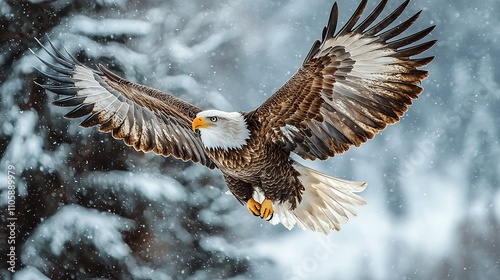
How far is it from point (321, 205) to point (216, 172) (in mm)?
1168

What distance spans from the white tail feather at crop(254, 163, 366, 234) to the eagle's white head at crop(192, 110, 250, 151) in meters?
0.40

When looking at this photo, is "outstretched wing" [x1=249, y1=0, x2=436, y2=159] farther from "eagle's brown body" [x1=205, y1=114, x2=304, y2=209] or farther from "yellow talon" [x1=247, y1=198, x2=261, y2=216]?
"yellow talon" [x1=247, y1=198, x2=261, y2=216]

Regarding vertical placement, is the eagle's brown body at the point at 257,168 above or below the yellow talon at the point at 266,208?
above

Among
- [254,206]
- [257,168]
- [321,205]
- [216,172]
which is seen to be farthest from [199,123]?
[216,172]

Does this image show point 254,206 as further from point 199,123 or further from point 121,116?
point 121,116

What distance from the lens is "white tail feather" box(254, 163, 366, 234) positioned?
3.17 m

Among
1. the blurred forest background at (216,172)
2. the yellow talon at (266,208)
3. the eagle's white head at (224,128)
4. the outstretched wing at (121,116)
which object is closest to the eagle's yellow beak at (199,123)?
the eagle's white head at (224,128)

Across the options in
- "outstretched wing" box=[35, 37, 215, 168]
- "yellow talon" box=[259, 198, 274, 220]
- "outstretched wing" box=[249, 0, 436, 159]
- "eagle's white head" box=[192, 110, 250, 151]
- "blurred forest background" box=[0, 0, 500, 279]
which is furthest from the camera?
"blurred forest background" box=[0, 0, 500, 279]

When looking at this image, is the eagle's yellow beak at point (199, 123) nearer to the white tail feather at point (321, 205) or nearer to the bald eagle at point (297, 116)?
the bald eagle at point (297, 116)

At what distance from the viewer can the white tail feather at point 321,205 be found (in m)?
3.17

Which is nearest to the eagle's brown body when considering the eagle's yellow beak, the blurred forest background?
the eagle's yellow beak

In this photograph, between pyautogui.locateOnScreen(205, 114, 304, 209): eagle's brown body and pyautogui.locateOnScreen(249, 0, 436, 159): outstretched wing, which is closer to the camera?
pyautogui.locateOnScreen(249, 0, 436, 159): outstretched wing

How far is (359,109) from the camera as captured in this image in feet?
8.98

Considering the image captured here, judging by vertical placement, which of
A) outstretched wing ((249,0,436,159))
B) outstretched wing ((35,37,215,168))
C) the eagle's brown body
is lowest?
the eagle's brown body
